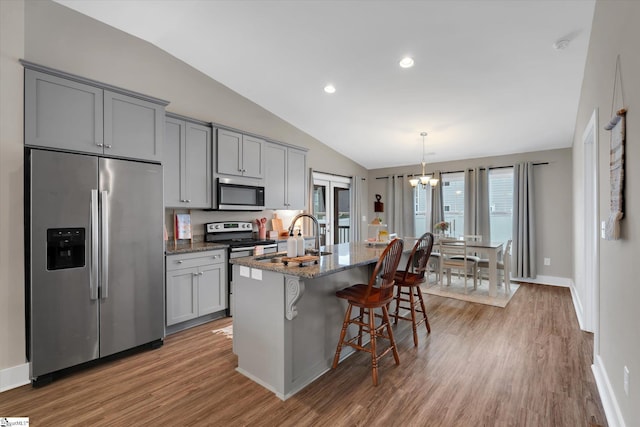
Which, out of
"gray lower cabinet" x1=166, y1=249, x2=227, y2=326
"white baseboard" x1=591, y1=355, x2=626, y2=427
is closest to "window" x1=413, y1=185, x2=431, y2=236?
"white baseboard" x1=591, y1=355, x2=626, y2=427

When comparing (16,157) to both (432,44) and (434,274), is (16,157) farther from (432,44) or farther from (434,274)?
(434,274)

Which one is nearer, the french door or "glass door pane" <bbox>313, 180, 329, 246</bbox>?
"glass door pane" <bbox>313, 180, 329, 246</bbox>

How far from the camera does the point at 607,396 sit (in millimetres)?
2002

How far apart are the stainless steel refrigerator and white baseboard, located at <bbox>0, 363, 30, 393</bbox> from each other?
0.51 feet

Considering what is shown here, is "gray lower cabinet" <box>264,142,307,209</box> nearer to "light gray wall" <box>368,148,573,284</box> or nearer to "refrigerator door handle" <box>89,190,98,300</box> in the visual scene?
"refrigerator door handle" <box>89,190,98,300</box>

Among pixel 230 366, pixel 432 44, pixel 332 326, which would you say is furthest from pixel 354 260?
pixel 432 44

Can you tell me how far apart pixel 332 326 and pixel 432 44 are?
288 cm

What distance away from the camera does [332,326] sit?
2.65 metres

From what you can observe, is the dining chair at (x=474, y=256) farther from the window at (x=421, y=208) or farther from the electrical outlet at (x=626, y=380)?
the electrical outlet at (x=626, y=380)

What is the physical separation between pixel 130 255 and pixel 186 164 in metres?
1.36

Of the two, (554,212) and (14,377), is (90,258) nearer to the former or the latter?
(14,377)

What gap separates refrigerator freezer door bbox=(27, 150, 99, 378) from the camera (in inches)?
90.4

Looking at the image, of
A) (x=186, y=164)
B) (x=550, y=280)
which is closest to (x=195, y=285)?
(x=186, y=164)

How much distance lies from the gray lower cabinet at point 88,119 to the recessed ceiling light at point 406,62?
102 inches
